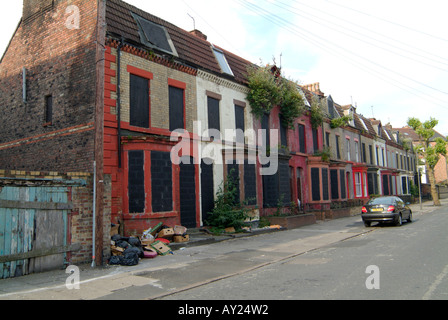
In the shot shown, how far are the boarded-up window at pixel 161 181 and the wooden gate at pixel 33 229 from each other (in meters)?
3.76

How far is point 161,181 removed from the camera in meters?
12.8

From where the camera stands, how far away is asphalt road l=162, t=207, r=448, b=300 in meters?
6.11

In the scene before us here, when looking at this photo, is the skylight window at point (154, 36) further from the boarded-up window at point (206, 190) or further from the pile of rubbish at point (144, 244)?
the pile of rubbish at point (144, 244)

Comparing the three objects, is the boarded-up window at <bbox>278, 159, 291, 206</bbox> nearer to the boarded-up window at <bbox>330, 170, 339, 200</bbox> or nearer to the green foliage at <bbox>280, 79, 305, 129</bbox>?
the green foliage at <bbox>280, 79, 305, 129</bbox>

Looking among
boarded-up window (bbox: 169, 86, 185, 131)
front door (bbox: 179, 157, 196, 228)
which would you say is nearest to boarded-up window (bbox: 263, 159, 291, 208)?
front door (bbox: 179, 157, 196, 228)

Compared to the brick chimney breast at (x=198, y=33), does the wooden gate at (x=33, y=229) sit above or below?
below

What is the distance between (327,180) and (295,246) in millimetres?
14006

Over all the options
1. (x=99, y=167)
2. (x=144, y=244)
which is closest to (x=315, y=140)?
(x=144, y=244)

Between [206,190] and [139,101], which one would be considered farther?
[206,190]

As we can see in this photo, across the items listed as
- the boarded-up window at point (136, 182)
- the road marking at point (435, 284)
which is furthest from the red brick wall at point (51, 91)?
the road marking at point (435, 284)

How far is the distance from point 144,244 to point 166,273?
2.93 m

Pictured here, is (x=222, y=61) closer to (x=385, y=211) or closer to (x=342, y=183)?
(x=385, y=211)

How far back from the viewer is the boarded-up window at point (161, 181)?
1257 centimetres
